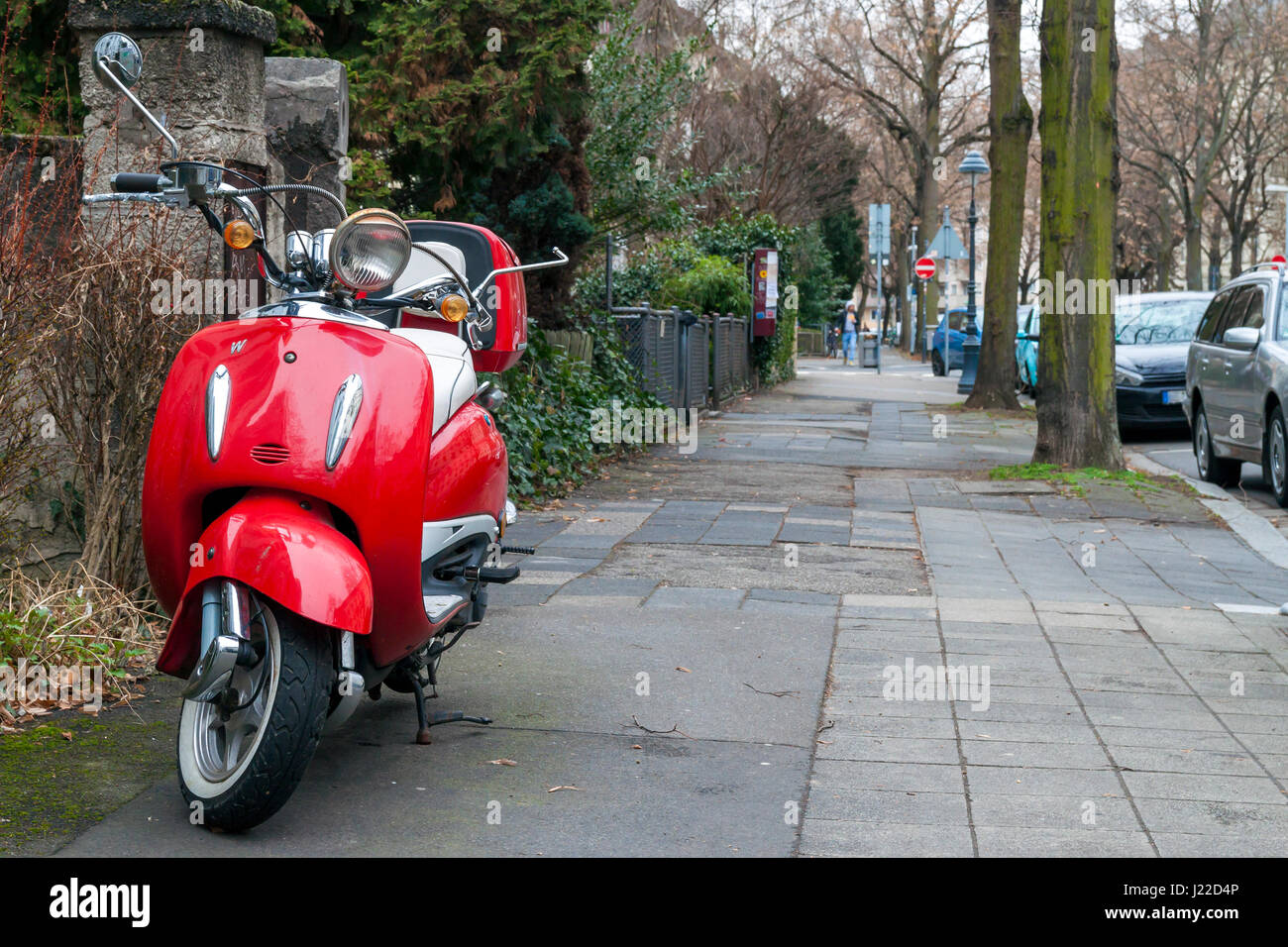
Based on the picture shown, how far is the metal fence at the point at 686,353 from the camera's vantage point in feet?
50.1

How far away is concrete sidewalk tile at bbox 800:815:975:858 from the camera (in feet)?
11.9

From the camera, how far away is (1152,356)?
16.4 m

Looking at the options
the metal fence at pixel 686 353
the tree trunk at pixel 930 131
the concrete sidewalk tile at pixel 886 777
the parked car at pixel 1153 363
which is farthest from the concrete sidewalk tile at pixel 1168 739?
the tree trunk at pixel 930 131

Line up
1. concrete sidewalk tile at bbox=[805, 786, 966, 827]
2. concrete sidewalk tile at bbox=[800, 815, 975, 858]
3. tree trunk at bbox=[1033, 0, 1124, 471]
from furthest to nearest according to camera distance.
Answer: tree trunk at bbox=[1033, 0, 1124, 471], concrete sidewalk tile at bbox=[805, 786, 966, 827], concrete sidewalk tile at bbox=[800, 815, 975, 858]

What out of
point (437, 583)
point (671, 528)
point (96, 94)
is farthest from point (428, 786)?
point (671, 528)

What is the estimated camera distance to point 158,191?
401cm

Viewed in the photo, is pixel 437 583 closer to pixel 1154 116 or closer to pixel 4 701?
pixel 4 701

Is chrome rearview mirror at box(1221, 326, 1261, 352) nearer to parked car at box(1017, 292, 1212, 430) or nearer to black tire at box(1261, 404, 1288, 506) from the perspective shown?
black tire at box(1261, 404, 1288, 506)

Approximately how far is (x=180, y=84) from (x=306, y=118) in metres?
1.21

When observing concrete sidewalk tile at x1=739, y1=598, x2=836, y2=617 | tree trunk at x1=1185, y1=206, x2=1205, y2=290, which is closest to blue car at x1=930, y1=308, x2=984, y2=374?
tree trunk at x1=1185, y1=206, x2=1205, y2=290

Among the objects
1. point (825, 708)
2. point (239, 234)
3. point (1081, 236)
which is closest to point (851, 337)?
point (1081, 236)

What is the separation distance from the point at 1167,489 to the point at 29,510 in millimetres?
9028

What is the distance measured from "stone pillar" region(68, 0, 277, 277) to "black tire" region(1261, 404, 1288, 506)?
8.42 m

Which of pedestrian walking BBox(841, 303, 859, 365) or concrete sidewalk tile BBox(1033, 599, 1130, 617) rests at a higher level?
pedestrian walking BBox(841, 303, 859, 365)
